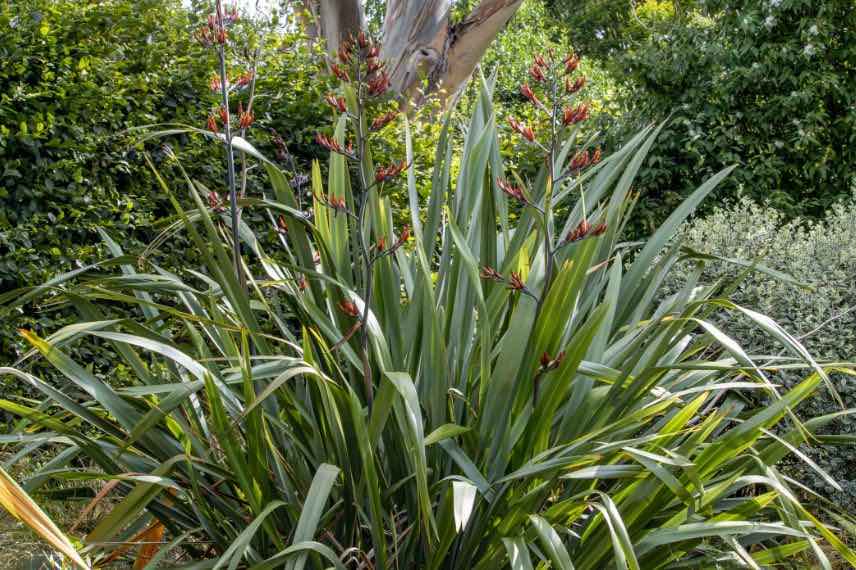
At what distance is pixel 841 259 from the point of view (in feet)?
14.2

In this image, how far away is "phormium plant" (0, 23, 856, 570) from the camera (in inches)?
78.9

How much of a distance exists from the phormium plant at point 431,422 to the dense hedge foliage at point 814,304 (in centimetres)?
149

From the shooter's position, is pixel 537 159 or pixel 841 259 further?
pixel 537 159

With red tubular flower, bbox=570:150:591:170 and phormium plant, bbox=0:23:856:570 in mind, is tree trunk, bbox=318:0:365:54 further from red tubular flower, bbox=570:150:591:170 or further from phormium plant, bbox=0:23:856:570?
red tubular flower, bbox=570:150:591:170

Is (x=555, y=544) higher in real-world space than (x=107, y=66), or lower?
lower

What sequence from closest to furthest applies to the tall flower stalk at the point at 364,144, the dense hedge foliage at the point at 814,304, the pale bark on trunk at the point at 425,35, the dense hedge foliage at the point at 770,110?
the tall flower stalk at the point at 364,144, the dense hedge foliage at the point at 814,304, the dense hedge foliage at the point at 770,110, the pale bark on trunk at the point at 425,35

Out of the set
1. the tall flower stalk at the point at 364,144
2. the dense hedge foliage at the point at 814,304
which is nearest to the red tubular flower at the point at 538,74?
the tall flower stalk at the point at 364,144

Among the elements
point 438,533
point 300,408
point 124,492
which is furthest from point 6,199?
point 438,533

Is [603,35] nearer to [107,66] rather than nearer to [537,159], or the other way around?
[537,159]

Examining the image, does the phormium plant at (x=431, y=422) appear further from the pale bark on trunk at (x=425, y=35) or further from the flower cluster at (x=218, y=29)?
the pale bark on trunk at (x=425, y=35)

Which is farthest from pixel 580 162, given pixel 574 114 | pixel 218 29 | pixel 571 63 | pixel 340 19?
pixel 340 19

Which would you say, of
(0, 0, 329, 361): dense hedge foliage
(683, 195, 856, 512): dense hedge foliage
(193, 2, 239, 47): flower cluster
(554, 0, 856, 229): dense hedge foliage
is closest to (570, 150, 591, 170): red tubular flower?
(193, 2, 239, 47): flower cluster

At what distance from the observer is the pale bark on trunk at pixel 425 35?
7.46 metres

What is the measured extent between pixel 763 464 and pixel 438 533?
0.75m
